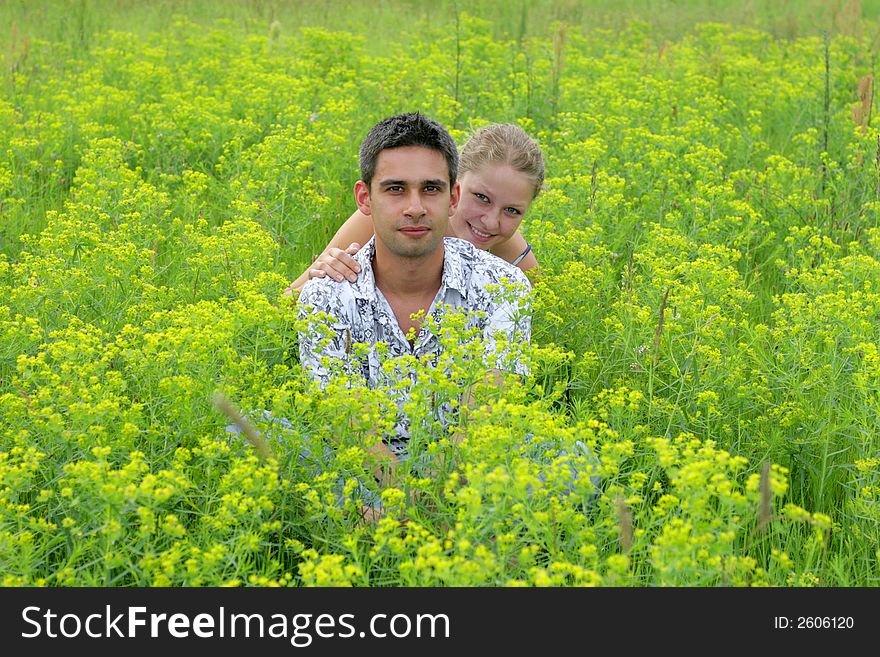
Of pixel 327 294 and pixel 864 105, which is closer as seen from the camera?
pixel 327 294

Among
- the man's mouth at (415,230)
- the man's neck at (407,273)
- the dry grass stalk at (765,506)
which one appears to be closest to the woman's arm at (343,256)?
the man's neck at (407,273)

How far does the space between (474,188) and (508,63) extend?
540 centimetres

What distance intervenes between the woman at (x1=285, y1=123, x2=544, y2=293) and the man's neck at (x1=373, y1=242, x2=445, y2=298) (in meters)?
0.60

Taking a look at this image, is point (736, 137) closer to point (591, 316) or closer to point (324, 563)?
point (591, 316)

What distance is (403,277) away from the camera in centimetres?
472

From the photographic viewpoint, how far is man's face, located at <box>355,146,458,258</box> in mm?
4512

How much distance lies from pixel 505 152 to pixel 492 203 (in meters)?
0.27

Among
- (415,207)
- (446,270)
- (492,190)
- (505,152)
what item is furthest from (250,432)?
(505,152)

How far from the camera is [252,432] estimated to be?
3639 mm

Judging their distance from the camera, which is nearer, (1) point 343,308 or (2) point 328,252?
(1) point 343,308

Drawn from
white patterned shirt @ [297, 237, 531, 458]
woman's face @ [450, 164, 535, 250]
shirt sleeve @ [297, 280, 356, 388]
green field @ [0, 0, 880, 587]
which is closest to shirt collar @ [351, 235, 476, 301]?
white patterned shirt @ [297, 237, 531, 458]

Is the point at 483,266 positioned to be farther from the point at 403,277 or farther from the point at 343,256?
the point at 343,256

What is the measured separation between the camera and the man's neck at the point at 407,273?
15.3 ft
